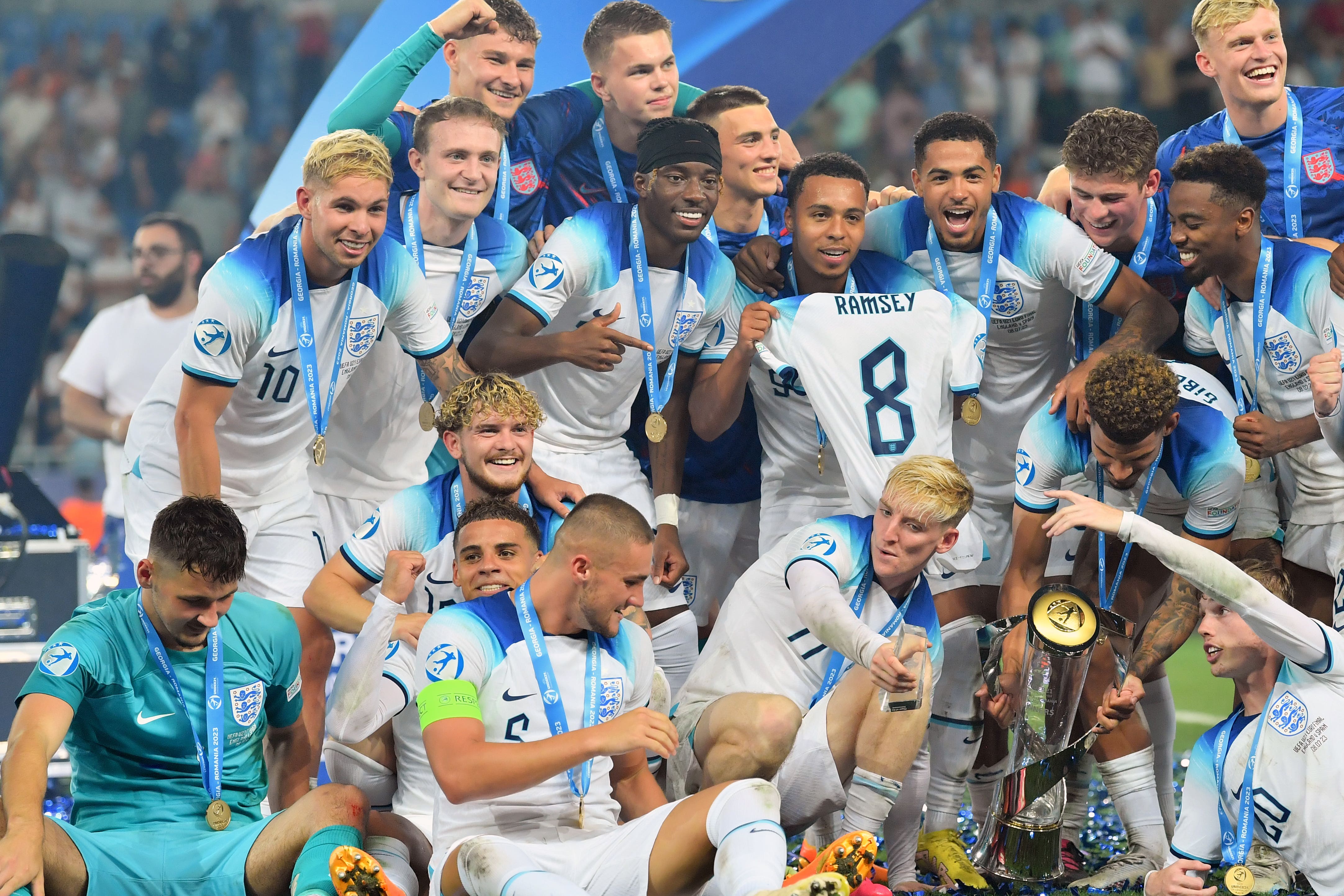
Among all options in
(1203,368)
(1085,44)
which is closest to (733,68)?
(1203,368)

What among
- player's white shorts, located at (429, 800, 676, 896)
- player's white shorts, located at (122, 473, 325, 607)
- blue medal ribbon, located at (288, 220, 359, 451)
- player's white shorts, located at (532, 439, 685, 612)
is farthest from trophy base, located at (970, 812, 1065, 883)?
blue medal ribbon, located at (288, 220, 359, 451)

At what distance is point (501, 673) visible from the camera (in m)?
3.67

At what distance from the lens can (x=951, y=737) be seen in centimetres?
491

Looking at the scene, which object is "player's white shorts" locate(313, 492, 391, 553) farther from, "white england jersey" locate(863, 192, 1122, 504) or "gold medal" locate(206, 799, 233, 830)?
"white england jersey" locate(863, 192, 1122, 504)

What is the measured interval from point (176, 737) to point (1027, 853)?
2.58 m

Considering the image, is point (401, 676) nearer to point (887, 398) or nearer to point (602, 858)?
point (602, 858)

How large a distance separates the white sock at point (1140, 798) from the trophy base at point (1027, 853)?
1.07ft

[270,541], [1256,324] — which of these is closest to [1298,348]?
[1256,324]

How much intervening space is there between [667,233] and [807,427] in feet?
2.94

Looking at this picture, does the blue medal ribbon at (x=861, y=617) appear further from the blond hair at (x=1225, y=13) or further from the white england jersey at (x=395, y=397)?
the blond hair at (x=1225, y=13)

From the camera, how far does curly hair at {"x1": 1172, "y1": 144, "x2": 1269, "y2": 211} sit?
5.07m

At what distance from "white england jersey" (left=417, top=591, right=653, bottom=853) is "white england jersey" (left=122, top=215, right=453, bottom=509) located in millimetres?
1559

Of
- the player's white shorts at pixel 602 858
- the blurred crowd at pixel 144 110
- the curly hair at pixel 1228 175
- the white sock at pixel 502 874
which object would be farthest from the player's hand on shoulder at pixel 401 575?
the blurred crowd at pixel 144 110

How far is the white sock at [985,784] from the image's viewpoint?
5.09 m
